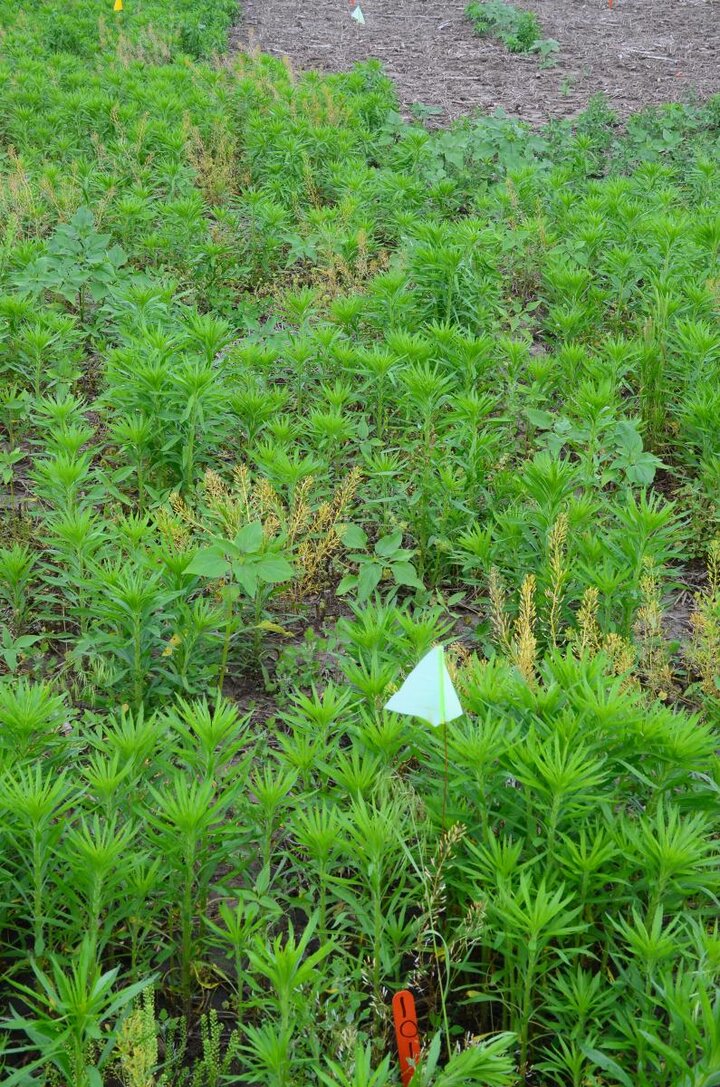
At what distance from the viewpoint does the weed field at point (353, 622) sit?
A: 219 centimetres

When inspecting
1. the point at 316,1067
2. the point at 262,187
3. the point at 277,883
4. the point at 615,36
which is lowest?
the point at 277,883

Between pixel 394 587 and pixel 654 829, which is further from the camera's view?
pixel 394 587

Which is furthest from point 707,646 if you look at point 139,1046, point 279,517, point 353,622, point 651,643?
point 139,1046

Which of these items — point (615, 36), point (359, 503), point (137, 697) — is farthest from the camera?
point (615, 36)

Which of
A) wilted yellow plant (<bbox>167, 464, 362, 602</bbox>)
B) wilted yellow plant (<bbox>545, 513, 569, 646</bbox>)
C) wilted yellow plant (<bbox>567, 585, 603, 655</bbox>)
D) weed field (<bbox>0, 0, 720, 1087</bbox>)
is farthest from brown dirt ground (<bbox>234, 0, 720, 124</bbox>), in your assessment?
wilted yellow plant (<bbox>567, 585, 603, 655</bbox>)

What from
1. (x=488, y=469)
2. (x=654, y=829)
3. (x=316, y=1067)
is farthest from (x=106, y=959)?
(x=488, y=469)

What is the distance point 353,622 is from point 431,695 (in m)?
1.44

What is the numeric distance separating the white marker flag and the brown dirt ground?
353 inches

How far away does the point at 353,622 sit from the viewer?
3.59m

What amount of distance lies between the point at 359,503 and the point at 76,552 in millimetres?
1366

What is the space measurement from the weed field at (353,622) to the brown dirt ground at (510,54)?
3.68 m

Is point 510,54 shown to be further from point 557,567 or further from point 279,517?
point 557,567

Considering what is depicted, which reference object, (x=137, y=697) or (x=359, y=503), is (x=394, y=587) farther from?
(x=137, y=697)

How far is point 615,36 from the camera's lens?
13422mm
